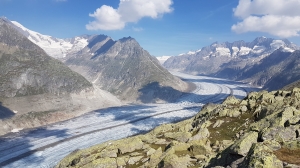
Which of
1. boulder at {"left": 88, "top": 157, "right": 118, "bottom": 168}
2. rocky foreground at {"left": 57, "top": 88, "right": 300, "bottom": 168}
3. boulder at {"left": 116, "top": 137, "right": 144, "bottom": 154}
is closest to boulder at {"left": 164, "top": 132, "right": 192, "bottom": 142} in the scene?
rocky foreground at {"left": 57, "top": 88, "right": 300, "bottom": 168}

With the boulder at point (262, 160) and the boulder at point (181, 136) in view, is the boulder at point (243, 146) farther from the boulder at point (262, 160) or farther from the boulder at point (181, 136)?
the boulder at point (181, 136)

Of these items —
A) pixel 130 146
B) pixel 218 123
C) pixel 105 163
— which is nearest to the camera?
pixel 105 163

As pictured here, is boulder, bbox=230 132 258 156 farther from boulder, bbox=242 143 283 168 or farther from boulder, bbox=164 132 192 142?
boulder, bbox=164 132 192 142

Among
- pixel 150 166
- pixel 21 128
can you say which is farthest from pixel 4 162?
pixel 150 166

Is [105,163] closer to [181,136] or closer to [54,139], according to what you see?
[181,136]

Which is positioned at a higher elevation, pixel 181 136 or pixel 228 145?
pixel 228 145

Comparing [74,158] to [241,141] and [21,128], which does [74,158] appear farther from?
[21,128]

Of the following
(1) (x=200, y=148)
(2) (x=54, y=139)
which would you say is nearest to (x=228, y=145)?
(1) (x=200, y=148)

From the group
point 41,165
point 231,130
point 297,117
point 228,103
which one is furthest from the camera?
point 41,165
